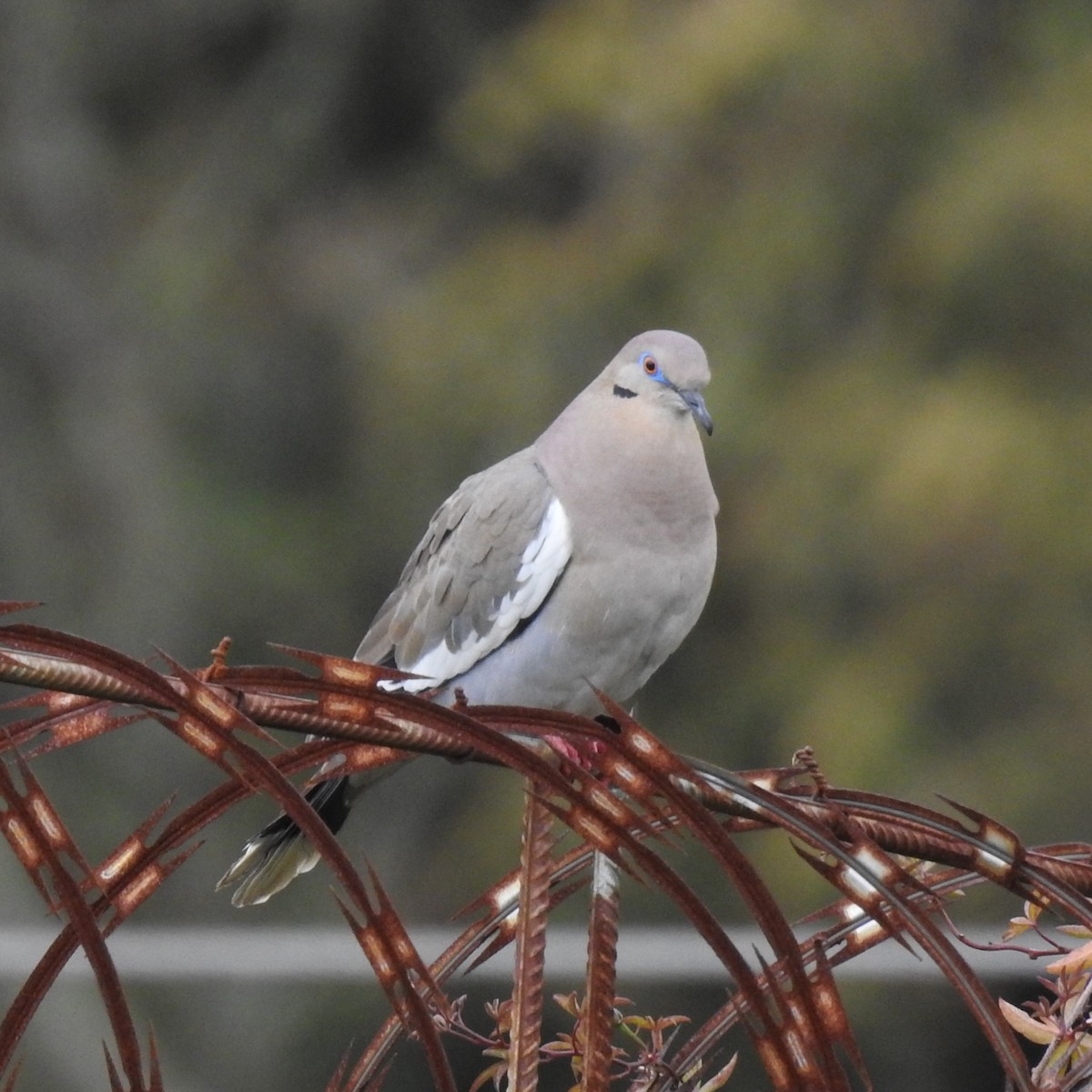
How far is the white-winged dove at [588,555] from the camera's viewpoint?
2752 mm

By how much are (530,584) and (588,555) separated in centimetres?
11

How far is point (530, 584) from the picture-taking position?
9.32ft

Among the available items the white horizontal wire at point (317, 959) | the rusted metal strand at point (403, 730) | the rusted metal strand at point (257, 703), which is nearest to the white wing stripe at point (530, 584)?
the white horizontal wire at point (317, 959)

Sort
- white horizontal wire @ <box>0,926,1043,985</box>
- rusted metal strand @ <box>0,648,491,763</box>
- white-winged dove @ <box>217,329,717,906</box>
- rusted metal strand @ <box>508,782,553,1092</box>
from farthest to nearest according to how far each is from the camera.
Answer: white horizontal wire @ <box>0,926,1043,985</box> → white-winged dove @ <box>217,329,717,906</box> → rusted metal strand @ <box>508,782,553,1092</box> → rusted metal strand @ <box>0,648,491,763</box>

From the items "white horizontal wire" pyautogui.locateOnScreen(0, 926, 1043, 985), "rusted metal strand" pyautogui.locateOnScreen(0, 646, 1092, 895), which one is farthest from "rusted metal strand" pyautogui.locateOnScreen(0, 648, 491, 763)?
"white horizontal wire" pyautogui.locateOnScreen(0, 926, 1043, 985)

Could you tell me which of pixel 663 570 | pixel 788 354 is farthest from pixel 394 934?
pixel 788 354

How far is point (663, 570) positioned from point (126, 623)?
599 cm

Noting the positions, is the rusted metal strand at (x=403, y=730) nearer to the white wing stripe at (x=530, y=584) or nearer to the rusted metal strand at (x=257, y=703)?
the rusted metal strand at (x=257, y=703)

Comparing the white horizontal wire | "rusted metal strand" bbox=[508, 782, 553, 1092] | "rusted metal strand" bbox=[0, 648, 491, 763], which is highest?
the white horizontal wire

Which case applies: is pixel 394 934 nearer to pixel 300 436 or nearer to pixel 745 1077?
pixel 745 1077

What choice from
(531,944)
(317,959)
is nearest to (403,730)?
(531,944)

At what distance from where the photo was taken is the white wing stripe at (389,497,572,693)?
2812 millimetres

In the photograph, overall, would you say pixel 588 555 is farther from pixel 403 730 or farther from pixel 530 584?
pixel 403 730

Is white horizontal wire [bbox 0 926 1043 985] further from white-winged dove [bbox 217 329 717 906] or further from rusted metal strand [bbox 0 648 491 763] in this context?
rusted metal strand [bbox 0 648 491 763]
